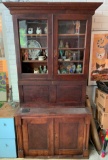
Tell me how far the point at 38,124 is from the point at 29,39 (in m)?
1.15

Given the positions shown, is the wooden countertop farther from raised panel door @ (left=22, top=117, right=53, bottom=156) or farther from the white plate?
the white plate

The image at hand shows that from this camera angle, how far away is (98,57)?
2260 millimetres

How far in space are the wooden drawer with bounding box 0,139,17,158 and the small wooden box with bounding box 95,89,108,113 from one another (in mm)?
Result: 1396

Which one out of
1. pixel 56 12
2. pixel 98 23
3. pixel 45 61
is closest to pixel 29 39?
pixel 45 61

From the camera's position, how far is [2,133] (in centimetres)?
192

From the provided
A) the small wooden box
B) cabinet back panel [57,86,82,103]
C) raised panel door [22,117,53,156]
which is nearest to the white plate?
cabinet back panel [57,86,82,103]

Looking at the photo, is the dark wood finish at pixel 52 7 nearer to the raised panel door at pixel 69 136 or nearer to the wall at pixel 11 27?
the wall at pixel 11 27

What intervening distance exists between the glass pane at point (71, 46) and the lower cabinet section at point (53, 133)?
0.60 m

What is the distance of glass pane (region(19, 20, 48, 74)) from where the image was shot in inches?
70.9

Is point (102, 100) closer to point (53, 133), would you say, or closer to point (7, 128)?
point (53, 133)

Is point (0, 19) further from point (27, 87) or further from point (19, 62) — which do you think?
point (27, 87)

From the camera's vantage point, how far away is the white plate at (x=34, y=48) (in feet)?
6.13

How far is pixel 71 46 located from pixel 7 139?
157 cm

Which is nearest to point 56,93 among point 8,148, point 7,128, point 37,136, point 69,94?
point 69,94
